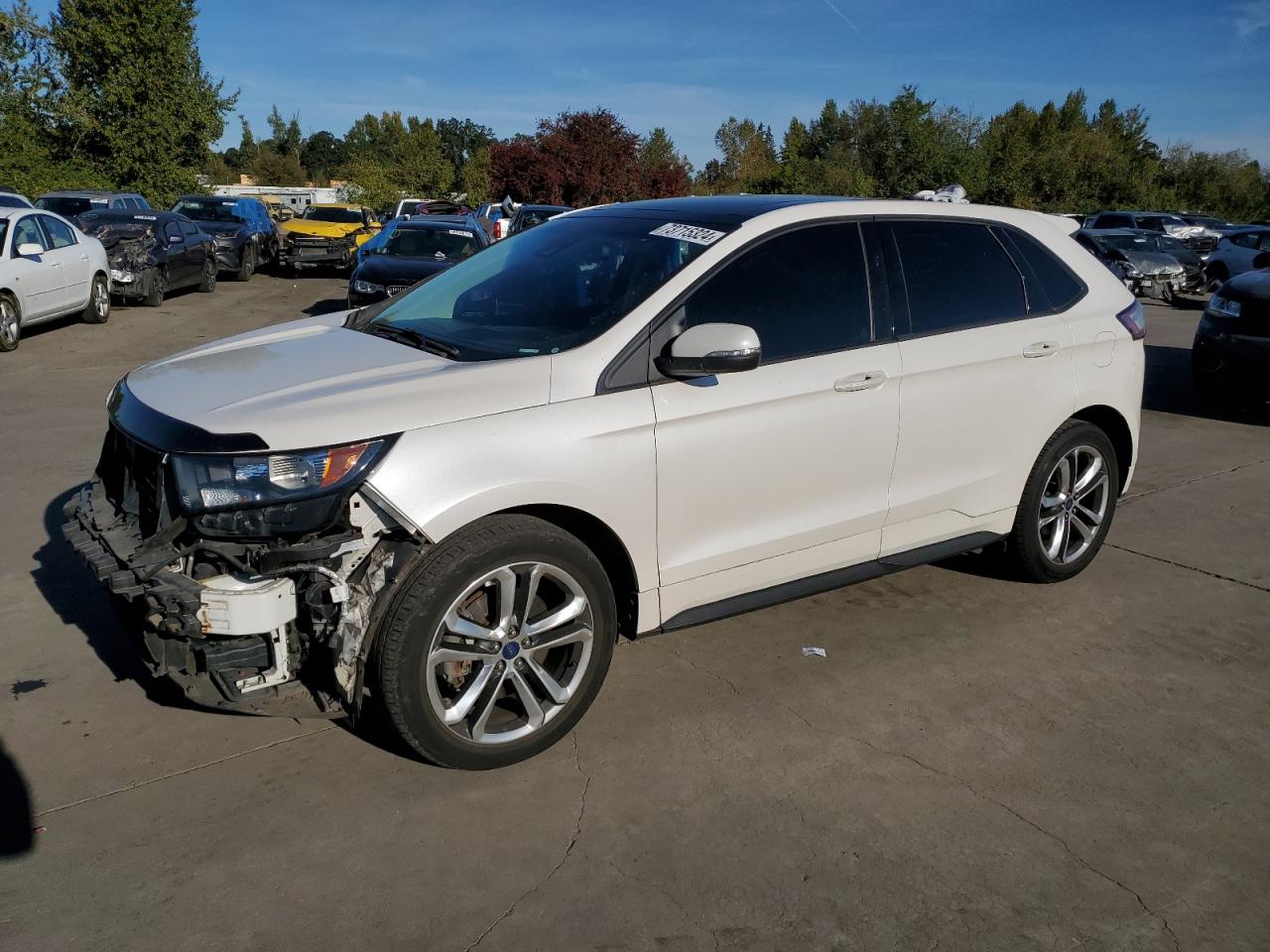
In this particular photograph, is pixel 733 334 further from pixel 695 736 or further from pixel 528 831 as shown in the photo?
pixel 528 831

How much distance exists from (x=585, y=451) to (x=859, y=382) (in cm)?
130

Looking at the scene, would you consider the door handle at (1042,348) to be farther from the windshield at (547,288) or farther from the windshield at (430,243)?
the windshield at (430,243)

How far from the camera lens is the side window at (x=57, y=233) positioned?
1297 cm

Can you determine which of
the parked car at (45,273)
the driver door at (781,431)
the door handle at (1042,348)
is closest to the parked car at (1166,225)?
the parked car at (45,273)

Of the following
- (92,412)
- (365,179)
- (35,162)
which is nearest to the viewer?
(92,412)

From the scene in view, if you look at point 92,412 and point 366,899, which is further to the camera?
point 92,412

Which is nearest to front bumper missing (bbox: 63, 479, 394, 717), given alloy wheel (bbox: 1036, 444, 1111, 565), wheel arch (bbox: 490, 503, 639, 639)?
wheel arch (bbox: 490, 503, 639, 639)

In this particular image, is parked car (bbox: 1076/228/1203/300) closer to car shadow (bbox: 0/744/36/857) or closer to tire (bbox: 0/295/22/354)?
tire (bbox: 0/295/22/354)

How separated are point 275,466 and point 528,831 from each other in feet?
4.49

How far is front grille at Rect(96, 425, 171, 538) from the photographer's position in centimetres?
335

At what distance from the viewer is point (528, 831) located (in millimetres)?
3240

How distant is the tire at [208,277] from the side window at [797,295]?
16686 millimetres

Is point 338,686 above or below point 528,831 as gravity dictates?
above

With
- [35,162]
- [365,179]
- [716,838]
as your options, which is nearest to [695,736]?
[716,838]
